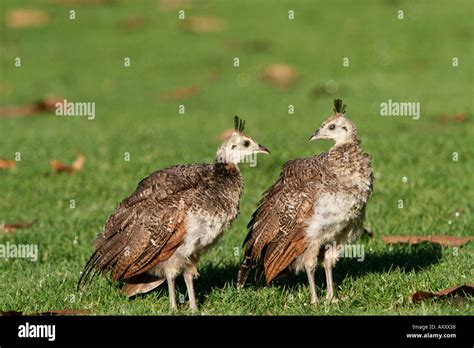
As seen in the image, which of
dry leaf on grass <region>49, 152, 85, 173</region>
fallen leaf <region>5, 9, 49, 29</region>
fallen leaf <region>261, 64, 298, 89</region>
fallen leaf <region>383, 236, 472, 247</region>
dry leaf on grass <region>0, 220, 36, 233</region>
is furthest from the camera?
fallen leaf <region>5, 9, 49, 29</region>

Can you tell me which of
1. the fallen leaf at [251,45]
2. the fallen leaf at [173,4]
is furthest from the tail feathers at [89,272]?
the fallen leaf at [173,4]

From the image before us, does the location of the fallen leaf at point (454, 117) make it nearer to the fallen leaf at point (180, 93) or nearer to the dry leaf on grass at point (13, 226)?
the fallen leaf at point (180, 93)

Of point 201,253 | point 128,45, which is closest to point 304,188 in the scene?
point 201,253

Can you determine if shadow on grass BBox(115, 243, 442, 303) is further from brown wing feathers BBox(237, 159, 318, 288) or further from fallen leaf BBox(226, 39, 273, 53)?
fallen leaf BBox(226, 39, 273, 53)

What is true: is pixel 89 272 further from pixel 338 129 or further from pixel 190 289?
pixel 338 129

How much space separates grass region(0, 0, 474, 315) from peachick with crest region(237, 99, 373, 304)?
364 mm

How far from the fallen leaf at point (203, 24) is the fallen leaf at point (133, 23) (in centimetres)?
125

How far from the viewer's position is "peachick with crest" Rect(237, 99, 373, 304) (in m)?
8.48

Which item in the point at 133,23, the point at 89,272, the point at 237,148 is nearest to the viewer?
the point at 89,272

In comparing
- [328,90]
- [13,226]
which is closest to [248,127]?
[328,90]

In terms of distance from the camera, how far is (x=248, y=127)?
57.8 ft

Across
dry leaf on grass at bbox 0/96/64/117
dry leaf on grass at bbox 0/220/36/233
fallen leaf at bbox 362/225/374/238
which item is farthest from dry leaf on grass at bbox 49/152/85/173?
dry leaf on grass at bbox 0/96/64/117

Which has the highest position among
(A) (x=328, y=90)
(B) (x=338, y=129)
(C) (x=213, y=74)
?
(C) (x=213, y=74)

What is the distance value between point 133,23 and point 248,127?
411 inches
